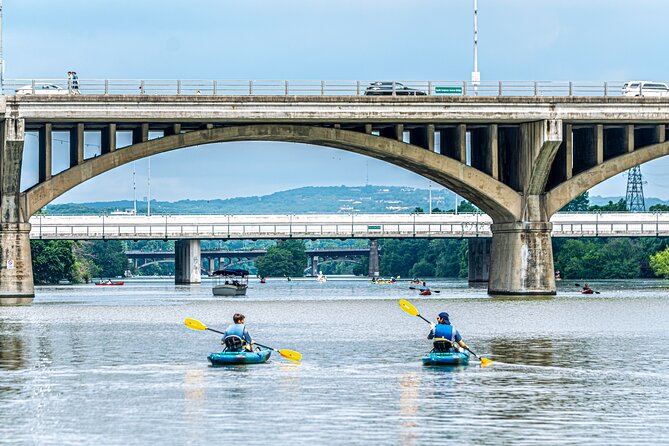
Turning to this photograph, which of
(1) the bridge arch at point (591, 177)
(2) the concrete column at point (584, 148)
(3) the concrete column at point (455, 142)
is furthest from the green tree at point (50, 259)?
(1) the bridge arch at point (591, 177)

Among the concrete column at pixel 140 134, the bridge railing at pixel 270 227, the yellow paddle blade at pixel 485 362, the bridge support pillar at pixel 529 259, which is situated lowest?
the yellow paddle blade at pixel 485 362

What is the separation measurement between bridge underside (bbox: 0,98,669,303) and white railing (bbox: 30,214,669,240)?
2168 inches

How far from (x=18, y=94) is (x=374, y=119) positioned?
21.2m

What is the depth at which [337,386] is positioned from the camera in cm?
3769

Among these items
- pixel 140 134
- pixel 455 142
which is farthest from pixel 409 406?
pixel 455 142

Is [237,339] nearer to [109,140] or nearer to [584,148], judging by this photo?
[109,140]

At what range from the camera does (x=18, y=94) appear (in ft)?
265

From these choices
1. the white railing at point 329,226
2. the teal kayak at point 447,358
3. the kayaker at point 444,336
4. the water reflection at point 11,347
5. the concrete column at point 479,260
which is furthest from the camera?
the concrete column at point 479,260

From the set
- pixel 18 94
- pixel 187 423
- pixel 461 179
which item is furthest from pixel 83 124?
pixel 187 423

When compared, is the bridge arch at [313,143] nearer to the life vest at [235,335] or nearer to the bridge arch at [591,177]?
the bridge arch at [591,177]

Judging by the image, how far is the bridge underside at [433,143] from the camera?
271 ft

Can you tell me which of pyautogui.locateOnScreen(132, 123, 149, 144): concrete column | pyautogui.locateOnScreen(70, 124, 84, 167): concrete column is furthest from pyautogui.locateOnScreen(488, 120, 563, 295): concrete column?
pyautogui.locateOnScreen(70, 124, 84, 167): concrete column

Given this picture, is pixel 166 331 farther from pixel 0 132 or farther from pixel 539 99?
pixel 539 99

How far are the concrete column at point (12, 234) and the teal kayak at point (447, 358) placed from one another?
45069 mm
